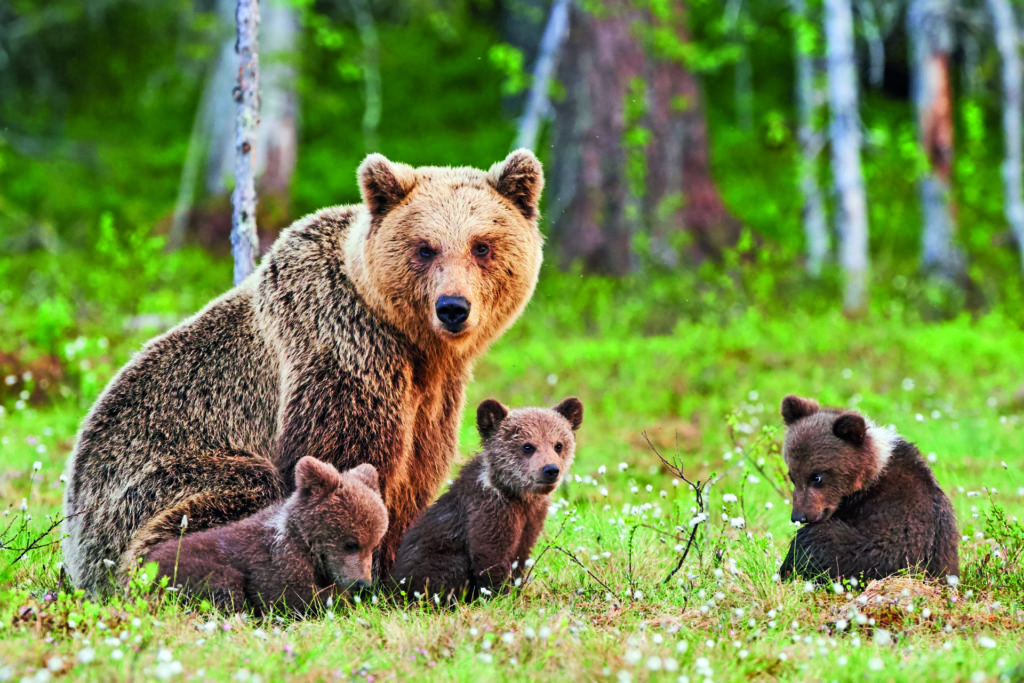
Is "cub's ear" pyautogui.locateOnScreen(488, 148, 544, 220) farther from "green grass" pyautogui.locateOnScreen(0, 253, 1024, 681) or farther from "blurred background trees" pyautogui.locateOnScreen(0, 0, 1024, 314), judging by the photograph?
"blurred background trees" pyautogui.locateOnScreen(0, 0, 1024, 314)

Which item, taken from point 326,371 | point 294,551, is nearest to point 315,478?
point 294,551

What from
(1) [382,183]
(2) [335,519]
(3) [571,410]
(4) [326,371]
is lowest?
(2) [335,519]

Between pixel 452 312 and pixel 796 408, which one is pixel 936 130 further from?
pixel 452 312

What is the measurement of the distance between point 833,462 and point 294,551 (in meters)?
2.73

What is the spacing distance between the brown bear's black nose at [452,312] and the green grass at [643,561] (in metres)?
1.35


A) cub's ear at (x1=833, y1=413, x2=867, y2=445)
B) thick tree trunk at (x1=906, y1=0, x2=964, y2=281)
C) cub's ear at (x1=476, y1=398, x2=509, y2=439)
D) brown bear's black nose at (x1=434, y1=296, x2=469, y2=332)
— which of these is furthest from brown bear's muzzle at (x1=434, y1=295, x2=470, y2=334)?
thick tree trunk at (x1=906, y1=0, x2=964, y2=281)

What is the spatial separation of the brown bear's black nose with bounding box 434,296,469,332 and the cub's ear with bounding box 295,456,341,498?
37.8 inches

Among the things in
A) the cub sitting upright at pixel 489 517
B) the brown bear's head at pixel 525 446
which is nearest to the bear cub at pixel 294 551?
the cub sitting upright at pixel 489 517

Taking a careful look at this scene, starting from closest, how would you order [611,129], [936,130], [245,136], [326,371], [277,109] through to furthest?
[326,371] < [245,136] < [936,130] < [611,129] < [277,109]

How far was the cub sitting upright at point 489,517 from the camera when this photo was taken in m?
5.40

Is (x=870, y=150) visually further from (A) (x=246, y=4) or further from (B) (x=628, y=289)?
(A) (x=246, y=4)

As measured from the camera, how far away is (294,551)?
5137 mm

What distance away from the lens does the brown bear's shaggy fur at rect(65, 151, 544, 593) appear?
5.59m

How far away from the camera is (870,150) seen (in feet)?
69.0
